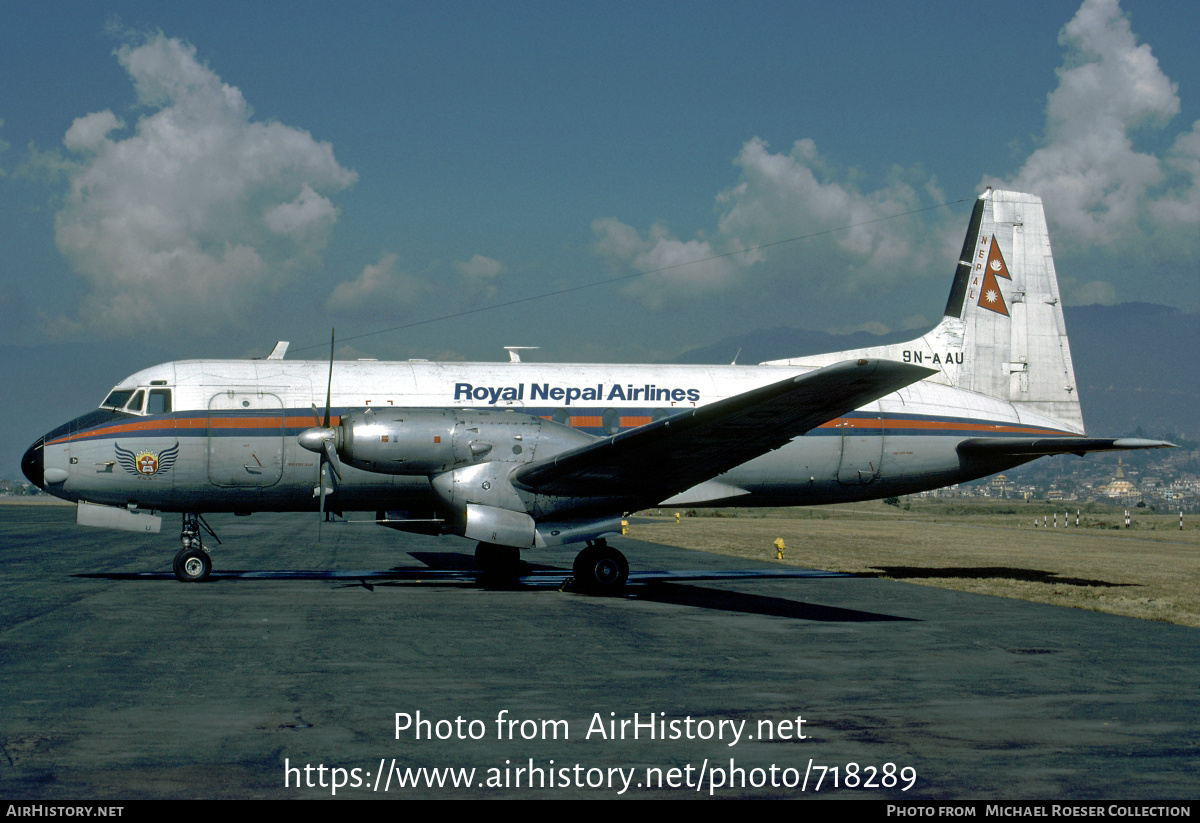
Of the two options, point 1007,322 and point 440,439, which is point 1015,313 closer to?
point 1007,322

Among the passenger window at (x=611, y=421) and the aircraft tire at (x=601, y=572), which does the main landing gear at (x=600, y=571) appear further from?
the passenger window at (x=611, y=421)

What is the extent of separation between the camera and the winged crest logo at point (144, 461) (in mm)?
19578

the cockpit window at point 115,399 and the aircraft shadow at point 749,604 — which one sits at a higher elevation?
the cockpit window at point 115,399

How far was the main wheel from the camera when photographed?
20734mm

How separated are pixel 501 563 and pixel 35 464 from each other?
8687 millimetres

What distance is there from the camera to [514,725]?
8422mm

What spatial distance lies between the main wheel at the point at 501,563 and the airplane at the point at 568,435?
4cm

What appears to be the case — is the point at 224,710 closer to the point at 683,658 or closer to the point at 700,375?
the point at 683,658

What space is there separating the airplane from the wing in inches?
2.1

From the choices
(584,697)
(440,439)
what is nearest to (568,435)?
(440,439)

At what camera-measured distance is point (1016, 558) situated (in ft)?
97.1

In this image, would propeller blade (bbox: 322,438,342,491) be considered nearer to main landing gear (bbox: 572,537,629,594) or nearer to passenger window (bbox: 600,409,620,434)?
main landing gear (bbox: 572,537,629,594)

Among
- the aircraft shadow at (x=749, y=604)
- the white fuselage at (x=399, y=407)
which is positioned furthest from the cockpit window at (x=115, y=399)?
the aircraft shadow at (x=749, y=604)

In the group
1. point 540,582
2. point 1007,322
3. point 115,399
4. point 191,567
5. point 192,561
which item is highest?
point 1007,322
